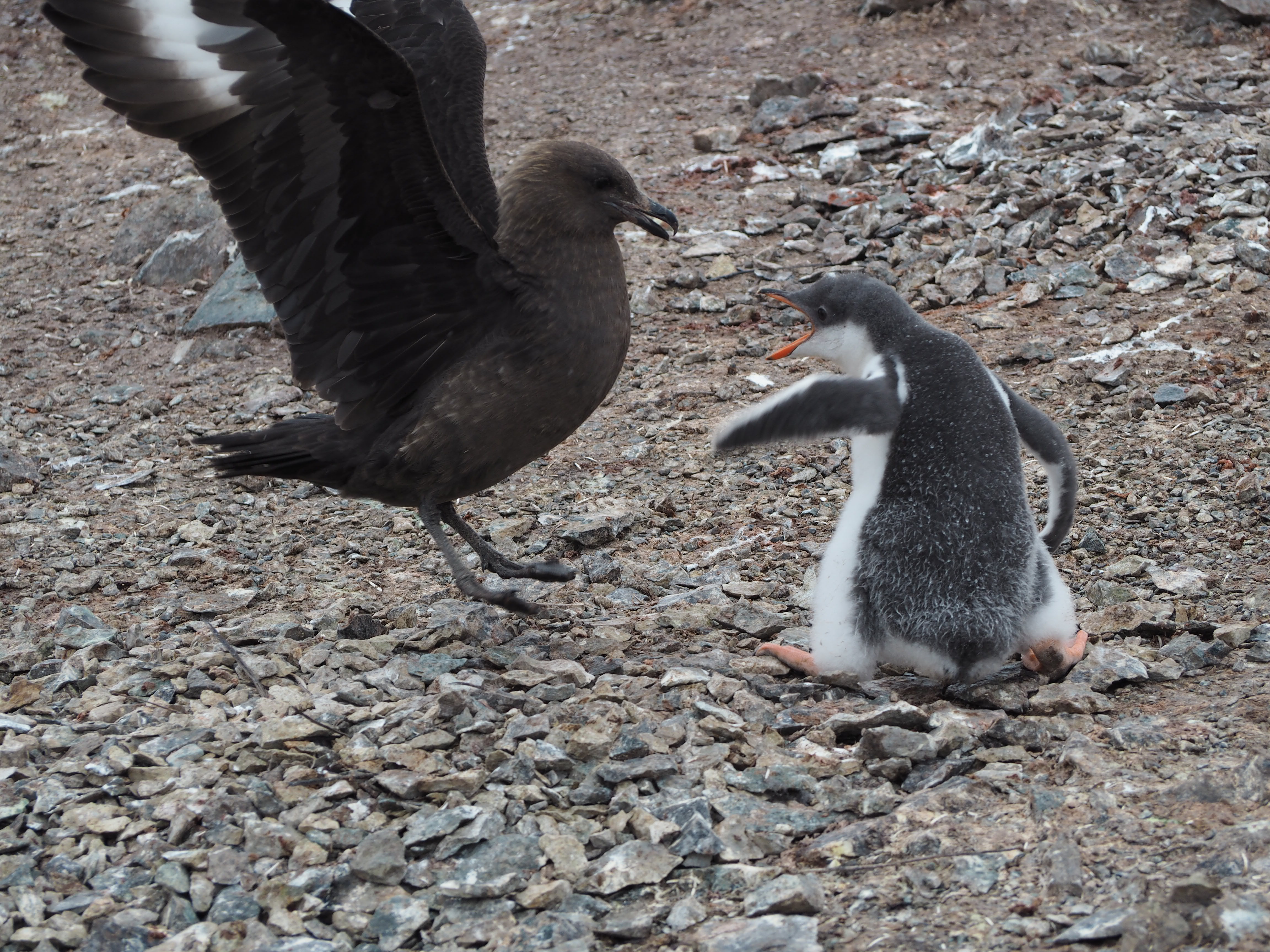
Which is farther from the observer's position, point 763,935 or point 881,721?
point 881,721

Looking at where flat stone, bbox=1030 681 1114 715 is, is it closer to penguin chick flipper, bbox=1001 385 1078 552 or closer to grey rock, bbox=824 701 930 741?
grey rock, bbox=824 701 930 741

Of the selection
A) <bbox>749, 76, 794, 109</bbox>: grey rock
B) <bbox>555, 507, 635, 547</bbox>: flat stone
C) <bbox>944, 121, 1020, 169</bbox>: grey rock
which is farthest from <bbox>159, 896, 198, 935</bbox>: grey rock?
<bbox>749, 76, 794, 109</bbox>: grey rock

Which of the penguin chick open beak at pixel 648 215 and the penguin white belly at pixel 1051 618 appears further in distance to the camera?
the penguin chick open beak at pixel 648 215

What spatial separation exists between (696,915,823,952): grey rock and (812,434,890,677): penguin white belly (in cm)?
124

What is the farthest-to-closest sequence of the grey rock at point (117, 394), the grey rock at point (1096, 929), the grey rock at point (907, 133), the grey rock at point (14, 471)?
1. the grey rock at point (907, 133)
2. the grey rock at point (117, 394)
3. the grey rock at point (14, 471)
4. the grey rock at point (1096, 929)

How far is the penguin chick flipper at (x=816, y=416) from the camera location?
11.5 feet

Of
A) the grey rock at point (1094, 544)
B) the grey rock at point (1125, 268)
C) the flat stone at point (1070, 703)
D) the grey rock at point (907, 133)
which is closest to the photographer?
the flat stone at point (1070, 703)

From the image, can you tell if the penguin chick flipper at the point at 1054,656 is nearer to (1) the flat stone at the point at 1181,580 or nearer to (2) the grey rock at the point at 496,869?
(1) the flat stone at the point at 1181,580

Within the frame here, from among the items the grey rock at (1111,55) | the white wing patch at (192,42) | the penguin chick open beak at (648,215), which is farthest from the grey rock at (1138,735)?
the grey rock at (1111,55)

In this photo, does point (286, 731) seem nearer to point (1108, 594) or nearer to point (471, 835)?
point (471, 835)

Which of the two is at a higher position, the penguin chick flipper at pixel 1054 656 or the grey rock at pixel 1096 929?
the grey rock at pixel 1096 929

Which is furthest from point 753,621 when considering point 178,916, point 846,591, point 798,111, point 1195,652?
point 798,111

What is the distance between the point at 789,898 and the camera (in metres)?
2.52

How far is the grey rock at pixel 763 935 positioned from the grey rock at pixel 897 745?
691 mm
